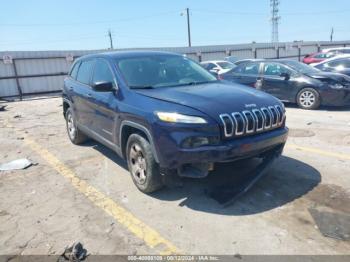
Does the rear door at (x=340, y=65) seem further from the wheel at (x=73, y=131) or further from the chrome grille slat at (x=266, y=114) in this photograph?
the wheel at (x=73, y=131)

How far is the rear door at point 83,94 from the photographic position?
18.0 feet

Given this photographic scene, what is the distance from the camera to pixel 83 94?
222 inches

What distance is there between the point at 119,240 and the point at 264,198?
5.83 feet

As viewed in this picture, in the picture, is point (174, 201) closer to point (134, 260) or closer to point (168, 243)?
point (168, 243)

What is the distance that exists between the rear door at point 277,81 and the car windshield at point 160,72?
17.5 feet

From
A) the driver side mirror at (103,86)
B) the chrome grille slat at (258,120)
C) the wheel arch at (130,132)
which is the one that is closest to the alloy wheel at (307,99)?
the chrome grille slat at (258,120)

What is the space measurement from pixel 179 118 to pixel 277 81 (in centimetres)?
724

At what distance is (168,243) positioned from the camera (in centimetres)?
319

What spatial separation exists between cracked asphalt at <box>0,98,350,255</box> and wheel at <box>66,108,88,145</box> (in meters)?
0.72

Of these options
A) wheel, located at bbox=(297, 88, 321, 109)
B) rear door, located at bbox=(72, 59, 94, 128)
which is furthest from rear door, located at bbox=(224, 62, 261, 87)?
rear door, located at bbox=(72, 59, 94, 128)

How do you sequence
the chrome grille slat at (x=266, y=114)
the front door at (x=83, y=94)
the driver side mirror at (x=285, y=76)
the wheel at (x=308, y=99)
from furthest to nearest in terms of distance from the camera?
the driver side mirror at (x=285, y=76) → the wheel at (x=308, y=99) → the front door at (x=83, y=94) → the chrome grille slat at (x=266, y=114)

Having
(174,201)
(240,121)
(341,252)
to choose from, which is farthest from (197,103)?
(341,252)

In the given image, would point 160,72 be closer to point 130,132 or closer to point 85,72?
point 130,132

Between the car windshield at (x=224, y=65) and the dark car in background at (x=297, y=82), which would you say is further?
the car windshield at (x=224, y=65)
